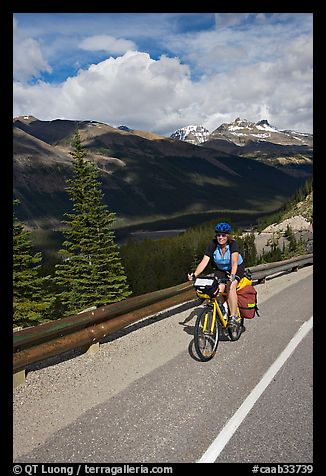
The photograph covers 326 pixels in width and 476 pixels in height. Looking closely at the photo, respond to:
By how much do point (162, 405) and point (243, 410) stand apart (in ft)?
3.16

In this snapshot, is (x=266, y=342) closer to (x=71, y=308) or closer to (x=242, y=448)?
(x=242, y=448)

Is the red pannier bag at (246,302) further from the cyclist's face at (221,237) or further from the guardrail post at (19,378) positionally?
the guardrail post at (19,378)

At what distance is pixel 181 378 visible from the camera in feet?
19.9

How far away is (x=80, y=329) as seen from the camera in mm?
6484

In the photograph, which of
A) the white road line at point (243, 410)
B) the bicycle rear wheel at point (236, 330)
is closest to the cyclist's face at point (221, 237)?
the bicycle rear wheel at point (236, 330)

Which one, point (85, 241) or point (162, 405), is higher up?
point (85, 241)

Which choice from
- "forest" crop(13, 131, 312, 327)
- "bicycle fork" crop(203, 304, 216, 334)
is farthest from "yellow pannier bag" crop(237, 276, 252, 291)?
"forest" crop(13, 131, 312, 327)

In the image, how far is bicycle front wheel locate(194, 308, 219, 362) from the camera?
6926mm

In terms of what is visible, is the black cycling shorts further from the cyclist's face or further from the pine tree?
the pine tree

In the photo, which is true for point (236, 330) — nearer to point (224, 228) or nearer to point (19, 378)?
point (224, 228)

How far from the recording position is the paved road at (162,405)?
420 cm

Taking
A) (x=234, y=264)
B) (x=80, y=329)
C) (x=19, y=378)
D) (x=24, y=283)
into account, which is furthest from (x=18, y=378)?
(x=24, y=283)

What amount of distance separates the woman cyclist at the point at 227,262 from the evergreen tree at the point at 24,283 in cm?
1835
